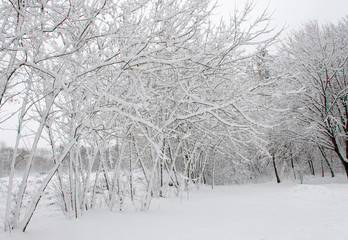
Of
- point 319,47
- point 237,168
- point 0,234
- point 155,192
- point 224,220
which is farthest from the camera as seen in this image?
point 237,168

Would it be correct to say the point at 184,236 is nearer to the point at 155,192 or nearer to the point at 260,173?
the point at 155,192

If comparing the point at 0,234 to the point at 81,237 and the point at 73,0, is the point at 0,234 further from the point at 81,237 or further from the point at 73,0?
the point at 73,0

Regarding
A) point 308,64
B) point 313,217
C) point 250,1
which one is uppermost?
point 308,64

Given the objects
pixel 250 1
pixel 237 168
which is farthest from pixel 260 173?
pixel 250 1

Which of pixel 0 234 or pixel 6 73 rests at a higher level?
pixel 6 73

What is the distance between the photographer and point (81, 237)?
284 cm

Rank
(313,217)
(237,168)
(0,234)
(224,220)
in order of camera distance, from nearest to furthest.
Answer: (0,234), (224,220), (313,217), (237,168)

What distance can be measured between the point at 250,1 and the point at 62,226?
455cm

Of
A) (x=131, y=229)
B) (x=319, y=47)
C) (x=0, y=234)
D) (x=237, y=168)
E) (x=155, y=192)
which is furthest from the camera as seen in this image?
(x=237, y=168)

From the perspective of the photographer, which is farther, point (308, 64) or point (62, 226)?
point (308, 64)

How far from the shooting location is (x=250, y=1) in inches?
153

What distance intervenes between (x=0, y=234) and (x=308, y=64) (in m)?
13.7

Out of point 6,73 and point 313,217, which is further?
point 313,217

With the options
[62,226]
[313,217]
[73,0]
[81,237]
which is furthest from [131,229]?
[313,217]
